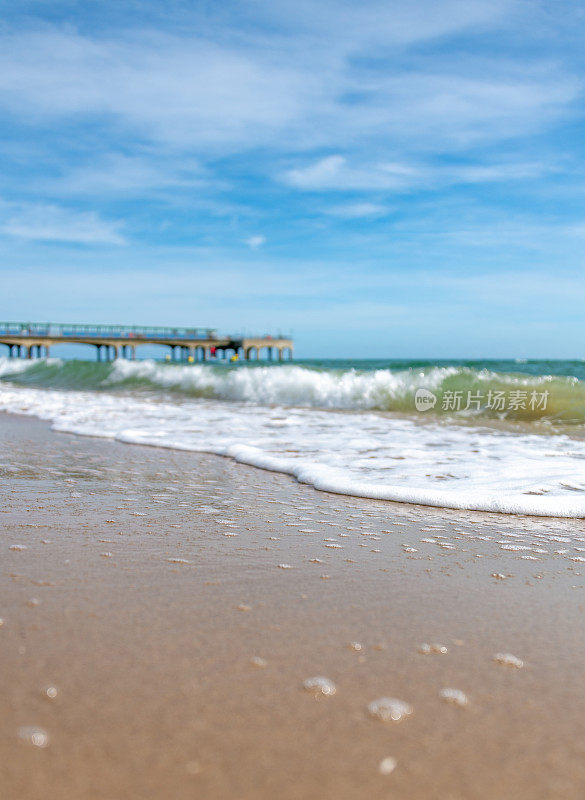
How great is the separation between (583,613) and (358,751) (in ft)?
3.78

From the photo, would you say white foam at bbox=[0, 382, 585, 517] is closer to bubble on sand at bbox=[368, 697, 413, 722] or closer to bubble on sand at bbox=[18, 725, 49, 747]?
bubble on sand at bbox=[368, 697, 413, 722]

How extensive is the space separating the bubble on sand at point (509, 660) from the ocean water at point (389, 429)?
6.69 ft

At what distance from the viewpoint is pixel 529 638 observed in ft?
6.23

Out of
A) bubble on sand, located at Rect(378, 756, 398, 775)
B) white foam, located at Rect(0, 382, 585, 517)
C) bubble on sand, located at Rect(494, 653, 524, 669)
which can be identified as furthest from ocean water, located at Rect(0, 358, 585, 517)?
bubble on sand, located at Rect(378, 756, 398, 775)

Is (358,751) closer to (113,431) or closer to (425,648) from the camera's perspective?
(425,648)

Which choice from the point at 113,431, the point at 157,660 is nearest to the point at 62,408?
the point at 113,431

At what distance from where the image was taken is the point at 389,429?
26.1 ft

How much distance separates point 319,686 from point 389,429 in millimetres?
6511

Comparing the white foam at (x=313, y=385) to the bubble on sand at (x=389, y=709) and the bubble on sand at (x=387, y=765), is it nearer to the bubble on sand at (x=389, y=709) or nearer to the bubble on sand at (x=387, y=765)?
the bubble on sand at (x=389, y=709)

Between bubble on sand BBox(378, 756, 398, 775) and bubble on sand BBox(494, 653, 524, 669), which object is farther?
bubble on sand BBox(494, 653, 524, 669)

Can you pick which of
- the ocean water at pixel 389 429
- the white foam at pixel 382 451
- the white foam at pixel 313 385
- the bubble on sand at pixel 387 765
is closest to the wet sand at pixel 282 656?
the bubble on sand at pixel 387 765

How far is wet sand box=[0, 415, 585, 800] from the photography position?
48.8 inches

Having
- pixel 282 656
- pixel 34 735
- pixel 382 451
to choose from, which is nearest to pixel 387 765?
pixel 282 656

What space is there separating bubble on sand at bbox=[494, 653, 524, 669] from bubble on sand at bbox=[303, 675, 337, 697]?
0.50m
